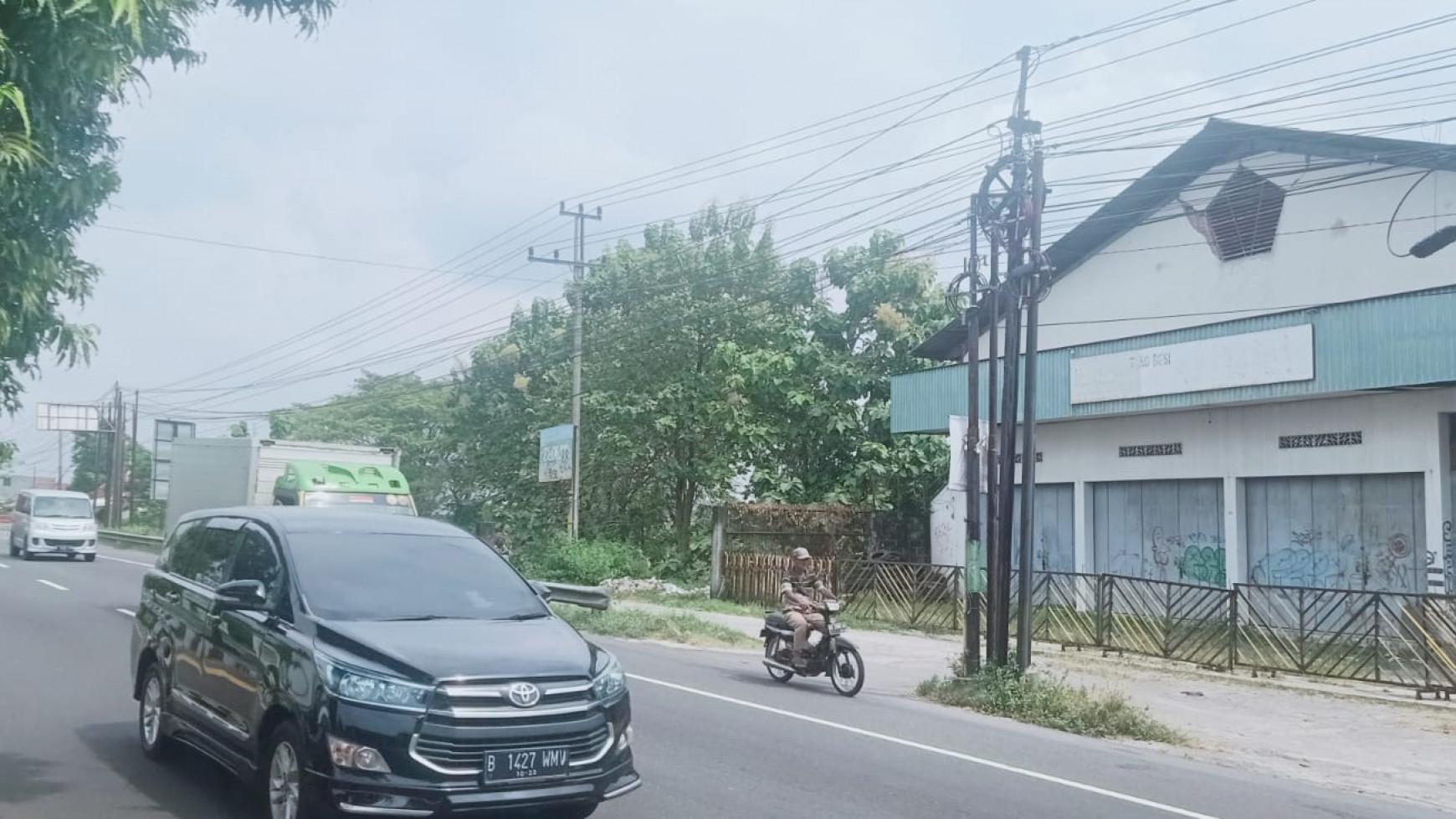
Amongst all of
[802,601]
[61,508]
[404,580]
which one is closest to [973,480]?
[802,601]

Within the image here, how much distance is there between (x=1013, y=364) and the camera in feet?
49.3

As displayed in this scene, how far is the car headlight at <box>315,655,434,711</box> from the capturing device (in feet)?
19.9

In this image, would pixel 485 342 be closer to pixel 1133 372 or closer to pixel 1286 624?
pixel 1133 372

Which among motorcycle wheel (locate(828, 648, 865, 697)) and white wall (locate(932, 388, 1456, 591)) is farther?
white wall (locate(932, 388, 1456, 591))

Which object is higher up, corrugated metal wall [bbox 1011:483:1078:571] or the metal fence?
corrugated metal wall [bbox 1011:483:1078:571]

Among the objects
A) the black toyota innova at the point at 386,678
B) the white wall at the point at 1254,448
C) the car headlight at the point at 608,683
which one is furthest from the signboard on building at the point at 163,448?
the car headlight at the point at 608,683

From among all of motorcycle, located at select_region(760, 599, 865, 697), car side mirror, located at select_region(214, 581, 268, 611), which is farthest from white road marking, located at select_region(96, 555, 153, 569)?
car side mirror, located at select_region(214, 581, 268, 611)

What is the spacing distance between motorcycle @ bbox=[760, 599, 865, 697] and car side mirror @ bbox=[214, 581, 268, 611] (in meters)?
8.49

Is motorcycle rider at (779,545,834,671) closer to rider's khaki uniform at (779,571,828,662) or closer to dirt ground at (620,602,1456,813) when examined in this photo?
rider's khaki uniform at (779,571,828,662)

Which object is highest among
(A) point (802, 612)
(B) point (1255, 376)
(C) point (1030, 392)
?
(B) point (1255, 376)

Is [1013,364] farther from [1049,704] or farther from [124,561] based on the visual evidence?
[124,561]

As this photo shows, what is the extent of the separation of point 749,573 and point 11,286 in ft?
73.6

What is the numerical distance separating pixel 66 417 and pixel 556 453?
151 feet

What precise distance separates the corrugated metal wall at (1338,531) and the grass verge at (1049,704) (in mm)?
8447
